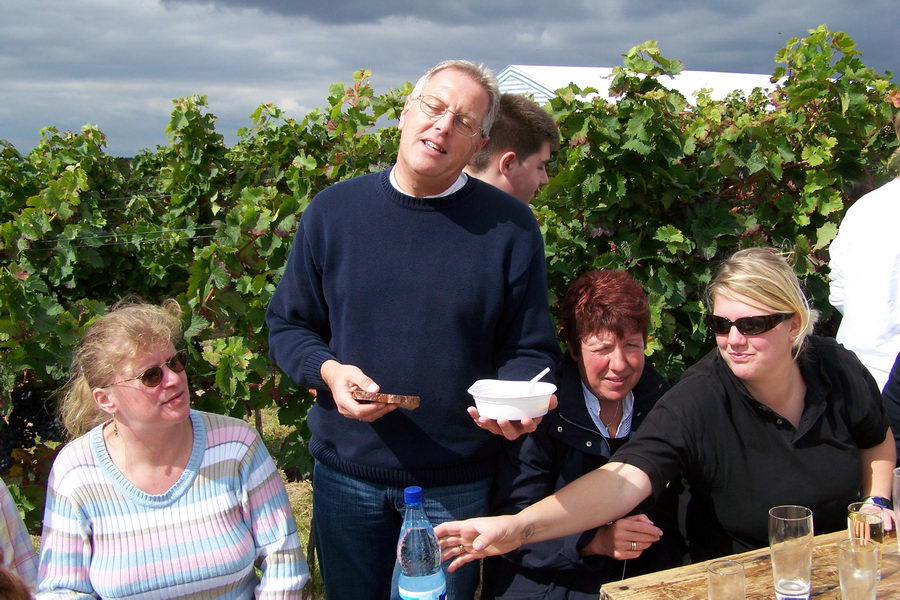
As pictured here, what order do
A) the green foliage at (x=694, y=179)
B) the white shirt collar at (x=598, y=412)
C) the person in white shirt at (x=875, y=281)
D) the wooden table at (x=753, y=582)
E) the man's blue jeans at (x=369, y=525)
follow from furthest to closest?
the green foliage at (x=694, y=179) → the person in white shirt at (x=875, y=281) → the white shirt collar at (x=598, y=412) → the man's blue jeans at (x=369, y=525) → the wooden table at (x=753, y=582)

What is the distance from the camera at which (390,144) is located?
3533 mm

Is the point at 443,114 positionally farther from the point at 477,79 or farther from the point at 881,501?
the point at 881,501

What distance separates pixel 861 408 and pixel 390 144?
7.40ft

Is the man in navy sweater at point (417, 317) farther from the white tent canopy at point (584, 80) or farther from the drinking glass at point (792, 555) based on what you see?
the white tent canopy at point (584, 80)

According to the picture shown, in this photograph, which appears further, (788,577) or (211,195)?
(211,195)

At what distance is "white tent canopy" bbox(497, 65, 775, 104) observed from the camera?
1952 centimetres

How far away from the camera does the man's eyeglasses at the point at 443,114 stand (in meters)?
1.94

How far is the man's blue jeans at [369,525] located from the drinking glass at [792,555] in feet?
2.52

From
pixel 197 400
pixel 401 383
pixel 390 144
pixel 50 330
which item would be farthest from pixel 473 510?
pixel 390 144

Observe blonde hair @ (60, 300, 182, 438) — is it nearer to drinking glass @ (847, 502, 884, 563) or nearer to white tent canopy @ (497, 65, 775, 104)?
drinking glass @ (847, 502, 884, 563)

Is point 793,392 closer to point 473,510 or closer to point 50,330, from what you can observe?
point 473,510

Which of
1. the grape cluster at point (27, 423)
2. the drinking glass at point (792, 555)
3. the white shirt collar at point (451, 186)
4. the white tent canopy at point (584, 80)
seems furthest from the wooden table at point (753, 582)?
the white tent canopy at point (584, 80)

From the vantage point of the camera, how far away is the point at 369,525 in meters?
2.06

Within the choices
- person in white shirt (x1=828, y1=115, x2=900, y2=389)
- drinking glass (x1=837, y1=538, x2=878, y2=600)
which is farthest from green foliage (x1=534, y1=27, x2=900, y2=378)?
drinking glass (x1=837, y1=538, x2=878, y2=600)
